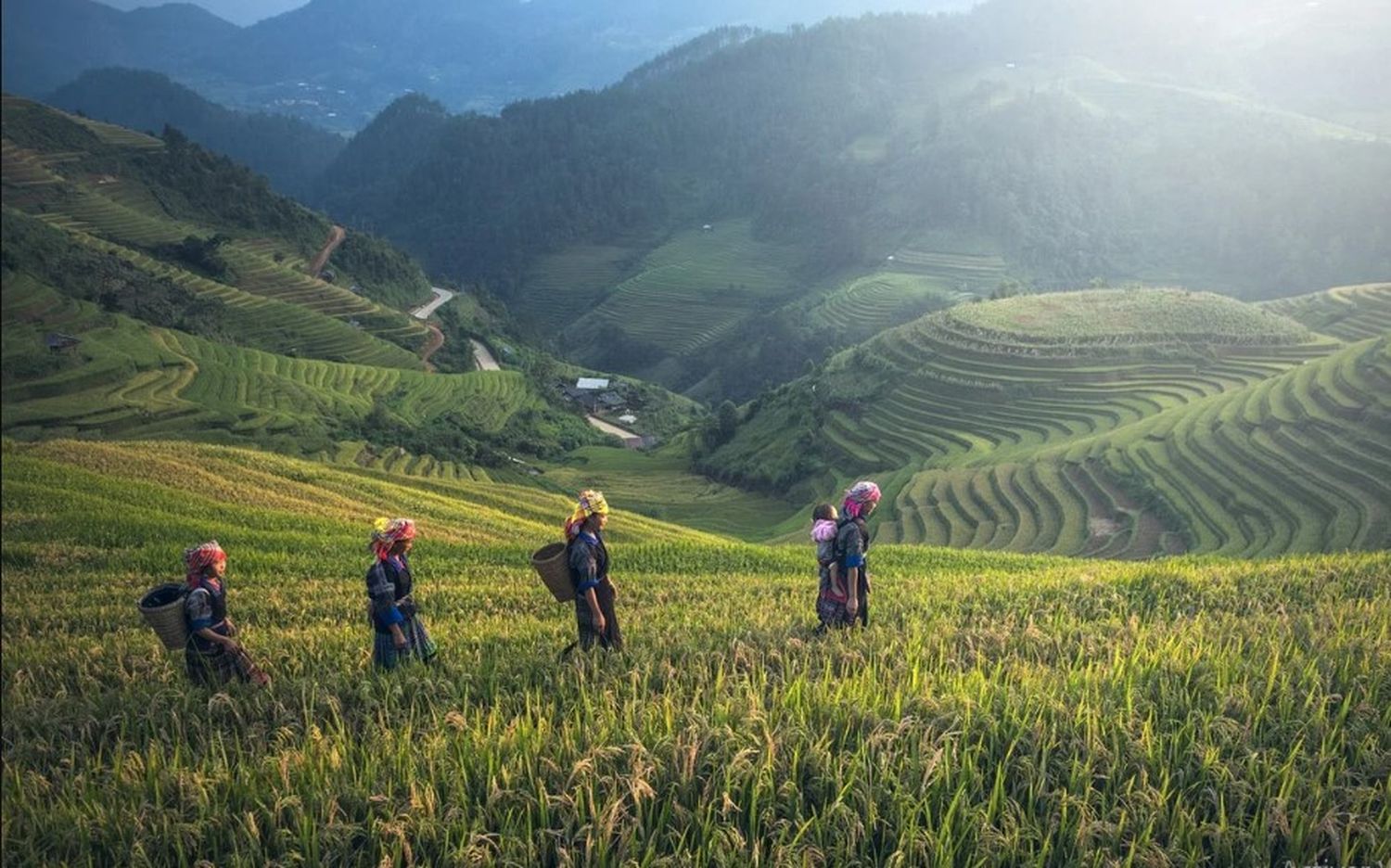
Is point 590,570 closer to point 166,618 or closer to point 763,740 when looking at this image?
point 763,740

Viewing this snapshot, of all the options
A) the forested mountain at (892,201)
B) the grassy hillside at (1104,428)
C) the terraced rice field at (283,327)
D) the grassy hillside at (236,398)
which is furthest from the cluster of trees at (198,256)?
the forested mountain at (892,201)

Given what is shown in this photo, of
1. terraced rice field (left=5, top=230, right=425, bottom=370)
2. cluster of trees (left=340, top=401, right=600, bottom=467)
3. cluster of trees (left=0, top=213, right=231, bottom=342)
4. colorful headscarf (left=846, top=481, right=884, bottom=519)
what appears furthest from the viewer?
terraced rice field (left=5, top=230, right=425, bottom=370)

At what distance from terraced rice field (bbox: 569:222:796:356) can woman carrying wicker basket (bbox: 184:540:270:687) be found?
11468 cm

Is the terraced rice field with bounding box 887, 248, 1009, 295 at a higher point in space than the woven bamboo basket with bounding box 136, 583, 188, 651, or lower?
higher

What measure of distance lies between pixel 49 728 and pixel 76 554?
35.3 ft

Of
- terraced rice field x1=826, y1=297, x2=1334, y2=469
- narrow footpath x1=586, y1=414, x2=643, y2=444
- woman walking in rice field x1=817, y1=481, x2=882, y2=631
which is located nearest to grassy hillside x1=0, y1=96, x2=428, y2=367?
narrow footpath x1=586, y1=414, x2=643, y2=444

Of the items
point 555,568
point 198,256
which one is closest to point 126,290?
point 198,256

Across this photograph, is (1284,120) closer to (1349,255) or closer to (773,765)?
(1349,255)

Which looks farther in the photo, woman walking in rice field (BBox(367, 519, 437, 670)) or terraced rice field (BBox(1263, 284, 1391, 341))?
terraced rice field (BBox(1263, 284, 1391, 341))

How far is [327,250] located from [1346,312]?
4189 inches

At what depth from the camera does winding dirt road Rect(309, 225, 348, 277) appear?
328 feet

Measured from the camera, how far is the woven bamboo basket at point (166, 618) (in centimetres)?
654

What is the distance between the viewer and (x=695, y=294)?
5285 inches

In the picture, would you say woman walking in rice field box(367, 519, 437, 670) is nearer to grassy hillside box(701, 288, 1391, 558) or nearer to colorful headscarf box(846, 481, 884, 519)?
colorful headscarf box(846, 481, 884, 519)
